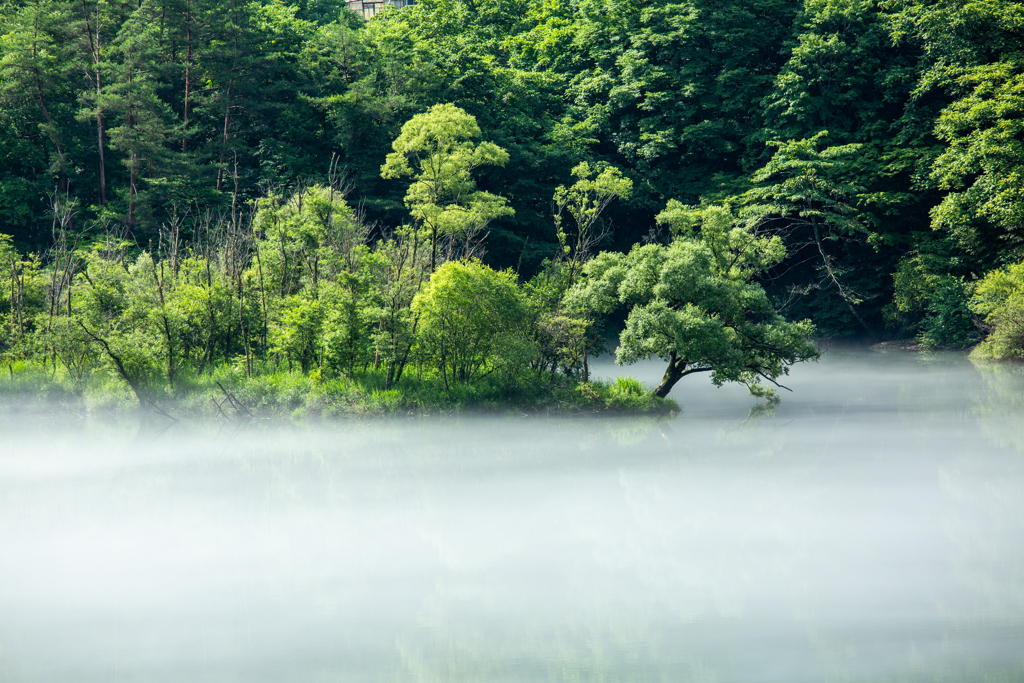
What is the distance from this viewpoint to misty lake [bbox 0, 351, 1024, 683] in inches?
305

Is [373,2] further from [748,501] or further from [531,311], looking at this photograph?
[748,501]

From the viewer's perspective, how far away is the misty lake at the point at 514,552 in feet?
25.4

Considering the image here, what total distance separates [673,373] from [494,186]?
1780cm

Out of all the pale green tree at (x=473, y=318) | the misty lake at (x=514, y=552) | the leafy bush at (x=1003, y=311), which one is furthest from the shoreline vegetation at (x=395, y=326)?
the leafy bush at (x=1003, y=311)

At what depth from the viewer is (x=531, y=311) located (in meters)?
20.2

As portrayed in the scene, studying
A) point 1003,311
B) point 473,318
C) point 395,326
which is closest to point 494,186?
point 473,318

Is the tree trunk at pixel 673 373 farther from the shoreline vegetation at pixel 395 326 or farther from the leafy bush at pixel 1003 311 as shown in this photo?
the leafy bush at pixel 1003 311

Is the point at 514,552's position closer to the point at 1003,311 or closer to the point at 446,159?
the point at 446,159

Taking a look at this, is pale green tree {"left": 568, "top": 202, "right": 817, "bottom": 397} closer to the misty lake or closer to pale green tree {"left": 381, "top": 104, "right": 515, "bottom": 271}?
the misty lake

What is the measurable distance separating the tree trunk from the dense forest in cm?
12

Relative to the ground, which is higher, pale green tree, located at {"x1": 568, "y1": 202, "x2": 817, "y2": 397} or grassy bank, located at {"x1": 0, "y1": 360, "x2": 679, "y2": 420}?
pale green tree, located at {"x1": 568, "y1": 202, "x2": 817, "y2": 397}

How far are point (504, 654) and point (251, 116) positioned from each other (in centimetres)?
3089

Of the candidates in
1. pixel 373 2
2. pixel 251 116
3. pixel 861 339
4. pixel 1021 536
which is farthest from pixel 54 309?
pixel 373 2

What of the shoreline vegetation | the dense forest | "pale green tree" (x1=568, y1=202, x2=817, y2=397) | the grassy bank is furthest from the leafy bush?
the grassy bank
